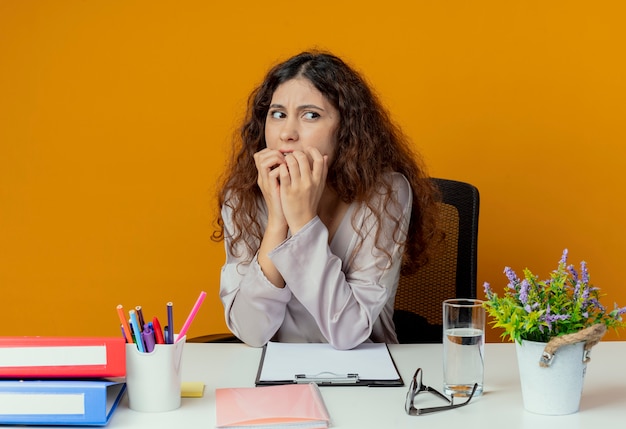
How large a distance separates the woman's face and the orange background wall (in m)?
0.92

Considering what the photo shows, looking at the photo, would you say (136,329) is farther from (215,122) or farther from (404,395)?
(215,122)

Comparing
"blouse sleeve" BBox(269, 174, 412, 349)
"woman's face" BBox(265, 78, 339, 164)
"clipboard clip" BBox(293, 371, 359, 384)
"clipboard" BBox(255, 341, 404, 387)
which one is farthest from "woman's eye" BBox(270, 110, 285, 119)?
"clipboard clip" BBox(293, 371, 359, 384)

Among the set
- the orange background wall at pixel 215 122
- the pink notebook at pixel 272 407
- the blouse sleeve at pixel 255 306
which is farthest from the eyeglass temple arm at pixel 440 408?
the orange background wall at pixel 215 122

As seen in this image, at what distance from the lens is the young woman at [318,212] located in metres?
1.66

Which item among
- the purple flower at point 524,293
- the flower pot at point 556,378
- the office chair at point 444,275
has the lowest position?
the office chair at point 444,275

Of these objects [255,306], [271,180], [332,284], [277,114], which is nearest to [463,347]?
[332,284]

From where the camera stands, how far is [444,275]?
82.7 inches

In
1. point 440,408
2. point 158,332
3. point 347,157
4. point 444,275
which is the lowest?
point 444,275

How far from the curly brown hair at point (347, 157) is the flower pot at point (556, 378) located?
→ 0.61m

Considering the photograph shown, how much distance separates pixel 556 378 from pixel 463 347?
0.14 meters

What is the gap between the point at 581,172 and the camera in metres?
2.74

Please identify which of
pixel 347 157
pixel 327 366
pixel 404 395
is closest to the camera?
pixel 404 395

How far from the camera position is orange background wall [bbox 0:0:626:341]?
107 inches

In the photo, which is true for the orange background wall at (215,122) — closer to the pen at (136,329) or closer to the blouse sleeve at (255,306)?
the blouse sleeve at (255,306)
